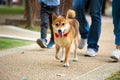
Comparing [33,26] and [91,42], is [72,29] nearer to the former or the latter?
[91,42]

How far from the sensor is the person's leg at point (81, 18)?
834cm

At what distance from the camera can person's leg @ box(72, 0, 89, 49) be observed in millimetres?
8344

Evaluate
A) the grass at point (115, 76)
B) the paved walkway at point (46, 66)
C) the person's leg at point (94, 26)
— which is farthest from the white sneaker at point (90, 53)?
the grass at point (115, 76)

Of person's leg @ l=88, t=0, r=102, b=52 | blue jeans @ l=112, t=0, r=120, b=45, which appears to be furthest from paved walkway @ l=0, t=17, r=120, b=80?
blue jeans @ l=112, t=0, r=120, b=45

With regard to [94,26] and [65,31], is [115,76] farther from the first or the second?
[94,26]

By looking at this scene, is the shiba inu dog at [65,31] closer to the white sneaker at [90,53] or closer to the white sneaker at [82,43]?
the white sneaker at [90,53]

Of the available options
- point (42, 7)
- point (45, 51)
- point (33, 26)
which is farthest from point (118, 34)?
point (33, 26)

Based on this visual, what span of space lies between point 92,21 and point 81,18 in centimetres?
24

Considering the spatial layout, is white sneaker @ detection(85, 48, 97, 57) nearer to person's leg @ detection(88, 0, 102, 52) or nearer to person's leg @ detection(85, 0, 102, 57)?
person's leg @ detection(85, 0, 102, 57)

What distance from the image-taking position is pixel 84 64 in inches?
290

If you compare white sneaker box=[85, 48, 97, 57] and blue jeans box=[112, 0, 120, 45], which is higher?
blue jeans box=[112, 0, 120, 45]

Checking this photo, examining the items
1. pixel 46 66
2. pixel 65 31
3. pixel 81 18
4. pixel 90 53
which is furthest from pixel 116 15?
pixel 46 66

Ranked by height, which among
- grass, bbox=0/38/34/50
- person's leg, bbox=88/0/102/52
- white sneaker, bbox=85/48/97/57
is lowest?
grass, bbox=0/38/34/50

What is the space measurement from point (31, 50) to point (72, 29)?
1.76 m
